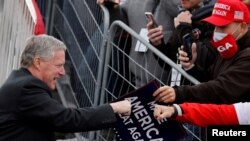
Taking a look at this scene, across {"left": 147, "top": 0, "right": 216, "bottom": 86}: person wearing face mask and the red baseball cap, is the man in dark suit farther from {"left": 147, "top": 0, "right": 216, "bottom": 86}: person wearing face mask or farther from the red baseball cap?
{"left": 147, "top": 0, "right": 216, "bottom": 86}: person wearing face mask

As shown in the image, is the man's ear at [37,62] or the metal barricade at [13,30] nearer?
the man's ear at [37,62]

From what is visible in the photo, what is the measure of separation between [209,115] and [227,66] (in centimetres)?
53

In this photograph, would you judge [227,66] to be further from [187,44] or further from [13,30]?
[13,30]

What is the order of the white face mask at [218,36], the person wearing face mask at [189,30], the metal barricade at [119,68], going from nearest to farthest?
the white face mask at [218,36]
the person wearing face mask at [189,30]
the metal barricade at [119,68]

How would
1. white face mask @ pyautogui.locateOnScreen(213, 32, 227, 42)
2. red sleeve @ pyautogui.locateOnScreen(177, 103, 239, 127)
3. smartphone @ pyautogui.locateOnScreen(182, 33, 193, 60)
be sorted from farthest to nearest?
smartphone @ pyautogui.locateOnScreen(182, 33, 193, 60)
white face mask @ pyautogui.locateOnScreen(213, 32, 227, 42)
red sleeve @ pyautogui.locateOnScreen(177, 103, 239, 127)

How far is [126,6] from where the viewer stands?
6969mm

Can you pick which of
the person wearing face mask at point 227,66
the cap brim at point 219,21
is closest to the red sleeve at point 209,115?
the person wearing face mask at point 227,66

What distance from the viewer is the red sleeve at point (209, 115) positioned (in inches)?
190

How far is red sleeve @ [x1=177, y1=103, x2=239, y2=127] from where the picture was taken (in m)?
4.84

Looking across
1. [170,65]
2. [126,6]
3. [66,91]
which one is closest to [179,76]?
[170,65]

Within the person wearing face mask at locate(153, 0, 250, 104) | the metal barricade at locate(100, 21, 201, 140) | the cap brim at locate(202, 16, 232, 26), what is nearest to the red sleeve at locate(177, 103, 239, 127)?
the person wearing face mask at locate(153, 0, 250, 104)

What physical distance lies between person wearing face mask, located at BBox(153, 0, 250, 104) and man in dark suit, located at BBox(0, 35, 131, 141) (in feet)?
1.64

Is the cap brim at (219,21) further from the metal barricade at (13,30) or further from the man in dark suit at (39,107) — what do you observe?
the metal barricade at (13,30)

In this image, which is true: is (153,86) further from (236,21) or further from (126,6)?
(126,6)
